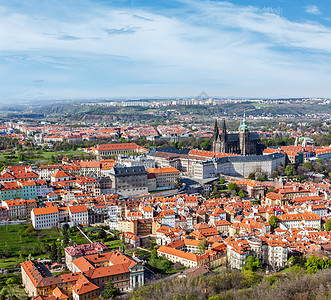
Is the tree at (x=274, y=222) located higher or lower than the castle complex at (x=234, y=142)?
lower

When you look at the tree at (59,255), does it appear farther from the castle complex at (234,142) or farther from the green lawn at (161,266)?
the castle complex at (234,142)

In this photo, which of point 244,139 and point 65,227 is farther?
point 244,139

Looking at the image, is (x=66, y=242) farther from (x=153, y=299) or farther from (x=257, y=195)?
(x=257, y=195)

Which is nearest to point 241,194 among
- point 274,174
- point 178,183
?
point 178,183

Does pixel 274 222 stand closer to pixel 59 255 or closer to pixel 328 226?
pixel 328 226

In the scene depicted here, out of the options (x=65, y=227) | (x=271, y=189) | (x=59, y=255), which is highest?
(x=271, y=189)

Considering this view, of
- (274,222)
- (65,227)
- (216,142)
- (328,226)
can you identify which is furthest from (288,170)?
(65,227)

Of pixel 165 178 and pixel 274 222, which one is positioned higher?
pixel 165 178

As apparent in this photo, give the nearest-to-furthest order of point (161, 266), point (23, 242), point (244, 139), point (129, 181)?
point (161, 266), point (23, 242), point (129, 181), point (244, 139)

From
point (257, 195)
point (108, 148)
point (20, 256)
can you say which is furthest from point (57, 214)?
point (108, 148)

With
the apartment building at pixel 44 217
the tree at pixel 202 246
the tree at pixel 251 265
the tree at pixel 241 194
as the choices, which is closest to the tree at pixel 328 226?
the tree at pixel 251 265

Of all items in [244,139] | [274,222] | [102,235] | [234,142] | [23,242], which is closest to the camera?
[23,242]

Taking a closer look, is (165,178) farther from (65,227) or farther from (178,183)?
(65,227)
